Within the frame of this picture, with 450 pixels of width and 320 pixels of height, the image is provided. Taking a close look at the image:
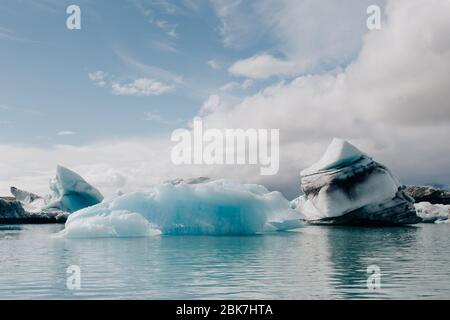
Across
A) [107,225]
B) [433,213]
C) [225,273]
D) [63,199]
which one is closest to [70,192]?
[63,199]

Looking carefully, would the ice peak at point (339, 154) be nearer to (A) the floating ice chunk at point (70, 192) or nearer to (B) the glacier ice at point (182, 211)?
(B) the glacier ice at point (182, 211)

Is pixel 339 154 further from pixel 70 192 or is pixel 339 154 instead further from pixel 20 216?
pixel 20 216

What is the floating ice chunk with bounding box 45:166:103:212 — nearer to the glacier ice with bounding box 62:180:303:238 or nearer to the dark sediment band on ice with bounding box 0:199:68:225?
the dark sediment band on ice with bounding box 0:199:68:225

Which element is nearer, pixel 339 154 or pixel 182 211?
pixel 182 211

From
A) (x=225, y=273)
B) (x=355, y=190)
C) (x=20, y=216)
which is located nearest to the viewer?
(x=225, y=273)

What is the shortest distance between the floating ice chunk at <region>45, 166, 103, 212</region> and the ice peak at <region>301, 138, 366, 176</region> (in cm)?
2624

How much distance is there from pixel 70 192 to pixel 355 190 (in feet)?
103

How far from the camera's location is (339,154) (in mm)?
38250

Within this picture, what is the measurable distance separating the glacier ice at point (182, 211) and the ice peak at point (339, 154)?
11987 mm

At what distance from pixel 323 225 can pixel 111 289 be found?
3560 cm

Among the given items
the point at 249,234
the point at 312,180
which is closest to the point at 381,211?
the point at 312,180

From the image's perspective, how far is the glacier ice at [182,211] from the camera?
24.8 meters
